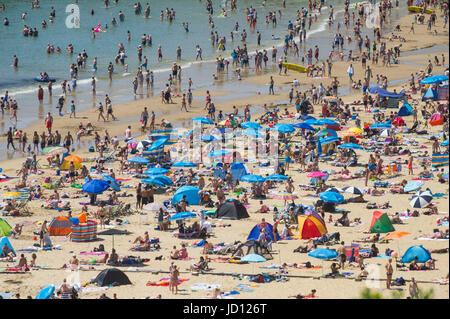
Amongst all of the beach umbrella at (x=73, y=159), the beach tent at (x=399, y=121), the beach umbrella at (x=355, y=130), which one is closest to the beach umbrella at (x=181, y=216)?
the beach umbrella at (x=73, y=159)

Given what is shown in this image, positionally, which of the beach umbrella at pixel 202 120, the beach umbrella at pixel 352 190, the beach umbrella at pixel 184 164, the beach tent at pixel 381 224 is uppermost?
the beach umbrella at pixel 202 120

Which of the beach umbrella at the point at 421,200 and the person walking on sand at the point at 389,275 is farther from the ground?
the beach umbrella at the point at 421,200

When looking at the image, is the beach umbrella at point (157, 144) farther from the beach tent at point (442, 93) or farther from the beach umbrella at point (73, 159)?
the beach tent at point (442, 93)

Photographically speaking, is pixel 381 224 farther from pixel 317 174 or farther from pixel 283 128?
pixel 283 128

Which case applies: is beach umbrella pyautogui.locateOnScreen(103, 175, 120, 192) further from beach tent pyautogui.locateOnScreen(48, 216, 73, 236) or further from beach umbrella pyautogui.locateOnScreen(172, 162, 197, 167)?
beach tent pyautogui.locateOnScreen(48, 216, 73, 236)

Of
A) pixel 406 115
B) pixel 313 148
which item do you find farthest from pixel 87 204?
pixel 406 115

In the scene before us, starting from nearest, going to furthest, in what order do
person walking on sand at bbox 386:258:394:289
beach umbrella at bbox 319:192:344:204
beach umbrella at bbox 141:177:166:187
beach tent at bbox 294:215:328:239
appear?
1. person walking on sand at bbox 386:258:394:289
2. beach tent at bbox 294:215:328:239
3. beach umbrella at bbox 319:192:344:204
4. beach umbrella at bbox 141:177:166:187

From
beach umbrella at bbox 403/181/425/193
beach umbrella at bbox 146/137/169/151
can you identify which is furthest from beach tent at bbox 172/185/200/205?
beach umbrella at bbox 403/181/425/193

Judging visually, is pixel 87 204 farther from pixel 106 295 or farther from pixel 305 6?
pixel 305 6
